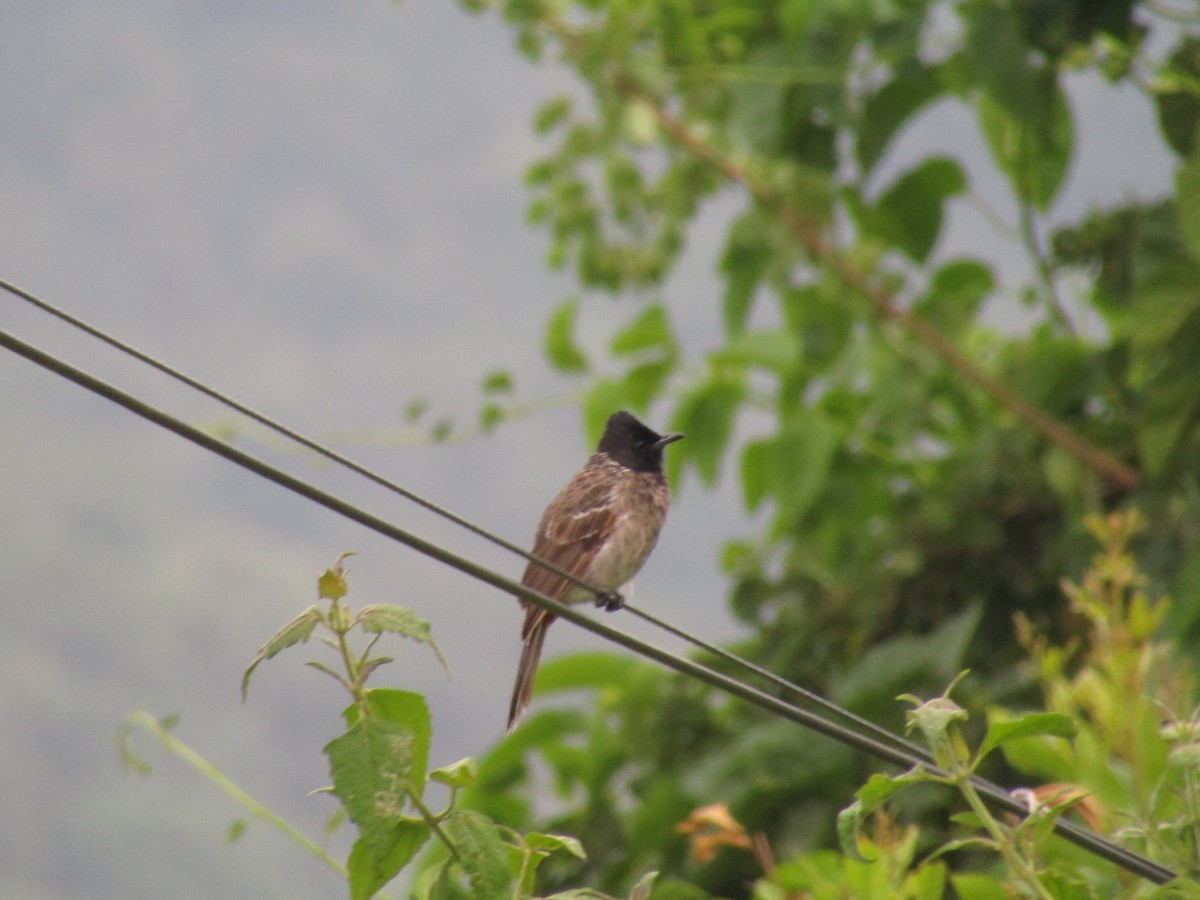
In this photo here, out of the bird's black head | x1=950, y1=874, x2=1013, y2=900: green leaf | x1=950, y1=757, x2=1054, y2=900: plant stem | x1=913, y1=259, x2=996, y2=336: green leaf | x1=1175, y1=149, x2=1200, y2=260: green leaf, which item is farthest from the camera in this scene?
x1=913, y1=259, x2=996, y2=336: green leaf

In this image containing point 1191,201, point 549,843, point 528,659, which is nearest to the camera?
point 549,843

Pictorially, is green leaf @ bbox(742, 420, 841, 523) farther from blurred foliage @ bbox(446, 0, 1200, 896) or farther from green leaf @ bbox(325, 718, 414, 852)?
green leaf @ bbox(325, 718, 414, 852)

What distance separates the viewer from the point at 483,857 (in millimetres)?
1843

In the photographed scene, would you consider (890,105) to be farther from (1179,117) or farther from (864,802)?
(864,802)

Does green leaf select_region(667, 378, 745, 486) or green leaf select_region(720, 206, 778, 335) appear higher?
green leaf select_region(720, 206, 778, 335)

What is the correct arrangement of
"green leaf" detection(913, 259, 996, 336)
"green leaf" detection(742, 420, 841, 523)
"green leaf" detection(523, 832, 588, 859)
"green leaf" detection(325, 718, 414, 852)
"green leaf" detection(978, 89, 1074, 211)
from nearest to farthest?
"green leaf" detection(325, 718, 414, 852), "green leaf" detection(523, 832, 588, 859), "green leaf" detection(978, 89, 1074, 211), "green leaf" detection(742, 420, 841, 523), "green leaf" detection(913, 259, 996, 336)

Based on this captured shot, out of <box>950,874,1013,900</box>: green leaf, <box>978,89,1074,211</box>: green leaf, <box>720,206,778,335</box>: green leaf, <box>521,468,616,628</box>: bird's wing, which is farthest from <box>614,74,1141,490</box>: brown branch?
<box>950,874,1013,900</box>: green leaf

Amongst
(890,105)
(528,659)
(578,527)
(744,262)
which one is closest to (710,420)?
(744,262)

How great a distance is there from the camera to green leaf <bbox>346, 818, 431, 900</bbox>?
1.82m

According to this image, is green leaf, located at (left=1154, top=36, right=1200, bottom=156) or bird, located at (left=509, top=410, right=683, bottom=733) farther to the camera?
bird, located at (left=509, top=410, right=683, bottom=733)

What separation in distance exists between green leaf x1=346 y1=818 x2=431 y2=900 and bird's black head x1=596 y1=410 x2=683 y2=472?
2598 millimetres

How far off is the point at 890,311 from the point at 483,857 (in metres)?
3.61

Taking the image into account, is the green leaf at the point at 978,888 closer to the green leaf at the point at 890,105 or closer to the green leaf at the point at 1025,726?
the green leaf at the point at 1025,726

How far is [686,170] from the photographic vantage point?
19.9ft
